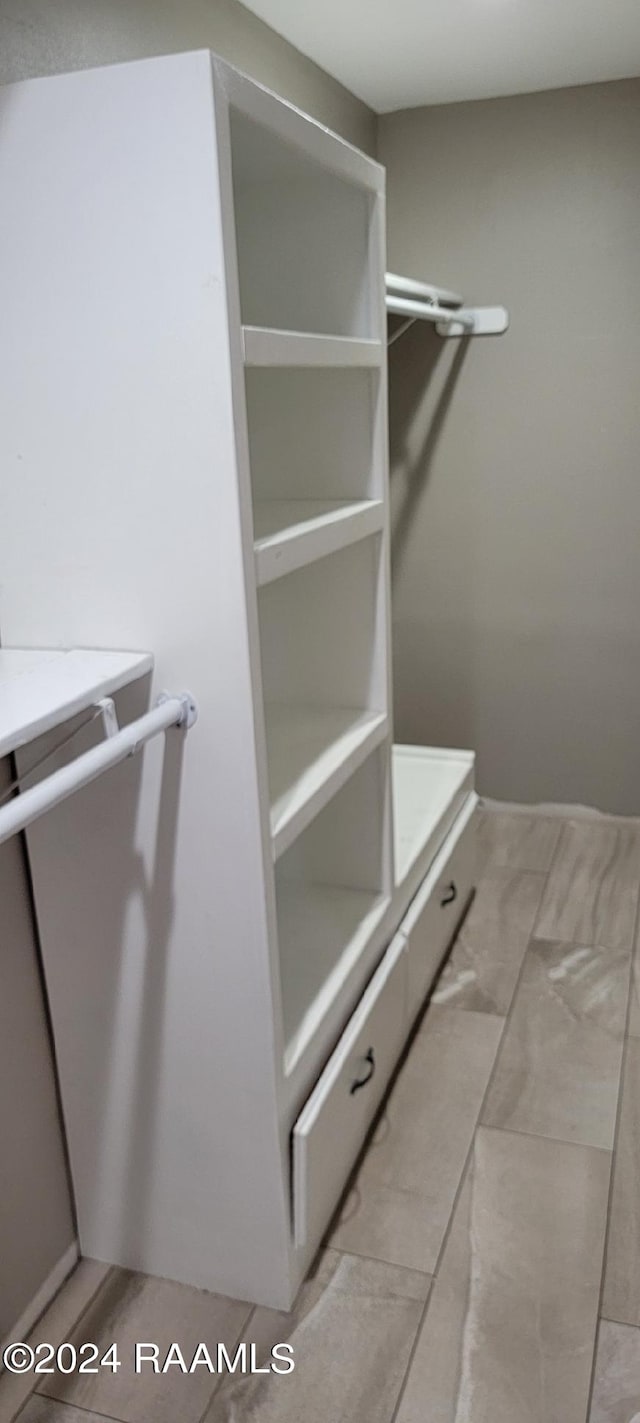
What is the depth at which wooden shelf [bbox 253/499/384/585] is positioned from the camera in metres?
1.38

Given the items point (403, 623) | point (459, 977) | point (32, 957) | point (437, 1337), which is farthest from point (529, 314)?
point (437, 1337)

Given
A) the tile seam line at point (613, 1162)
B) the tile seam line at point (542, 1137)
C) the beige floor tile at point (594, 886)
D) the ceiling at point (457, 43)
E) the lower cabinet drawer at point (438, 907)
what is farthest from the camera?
the beige floor tile at point (594, 886)

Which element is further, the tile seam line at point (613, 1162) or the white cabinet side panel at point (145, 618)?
the tile seam line at point (613, 1162)

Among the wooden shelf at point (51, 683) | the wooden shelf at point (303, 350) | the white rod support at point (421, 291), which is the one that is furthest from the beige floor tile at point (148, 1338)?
the white rod support at point (421, 291)

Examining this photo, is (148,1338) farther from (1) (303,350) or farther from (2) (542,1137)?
(1) (303,350)

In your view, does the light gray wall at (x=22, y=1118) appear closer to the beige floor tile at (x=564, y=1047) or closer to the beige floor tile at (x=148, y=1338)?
the beige floor tile at (x=148, y=1338)

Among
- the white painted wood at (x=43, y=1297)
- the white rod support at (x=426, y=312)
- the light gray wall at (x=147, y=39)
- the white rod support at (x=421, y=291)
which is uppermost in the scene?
the light gray wall at (x=147, y=39)

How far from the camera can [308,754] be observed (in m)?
1.78

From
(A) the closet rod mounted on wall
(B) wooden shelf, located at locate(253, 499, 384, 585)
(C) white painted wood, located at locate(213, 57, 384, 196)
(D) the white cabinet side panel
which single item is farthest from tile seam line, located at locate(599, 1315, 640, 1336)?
(A) the closet rod mounted on wall

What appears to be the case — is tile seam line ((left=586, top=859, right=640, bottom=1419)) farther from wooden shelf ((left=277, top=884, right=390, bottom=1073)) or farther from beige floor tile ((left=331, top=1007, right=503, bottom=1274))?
wooden shelf ((left=277, top=884, right=390, bottom=1073))

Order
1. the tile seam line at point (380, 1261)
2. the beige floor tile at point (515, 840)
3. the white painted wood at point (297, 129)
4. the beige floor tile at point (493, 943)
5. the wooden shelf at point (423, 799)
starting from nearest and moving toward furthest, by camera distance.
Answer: the white painted wood at point (297, 129) < the tile seam line at point (380, 1261) < the wooden shelf at point (423, 799) < the beige floor tile at point (493, 943) < the beige floor tile at point (515, 840)

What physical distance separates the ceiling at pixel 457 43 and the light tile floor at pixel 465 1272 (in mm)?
2038

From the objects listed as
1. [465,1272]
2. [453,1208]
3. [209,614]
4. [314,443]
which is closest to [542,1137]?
[453,1208]

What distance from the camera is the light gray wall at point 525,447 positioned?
9.16 ft
